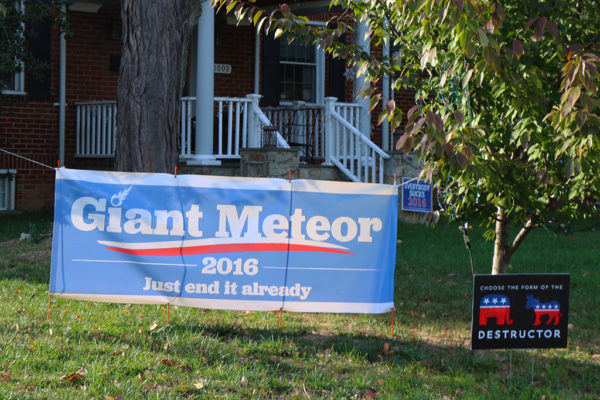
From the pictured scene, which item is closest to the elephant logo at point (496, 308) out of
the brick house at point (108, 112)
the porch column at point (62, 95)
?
the brick house at point (108, 112)

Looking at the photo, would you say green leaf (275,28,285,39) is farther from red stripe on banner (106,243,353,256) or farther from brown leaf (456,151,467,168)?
brown leaf (456,151,467,168)

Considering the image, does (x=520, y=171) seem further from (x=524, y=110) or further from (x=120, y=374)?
(x=120, y=374)

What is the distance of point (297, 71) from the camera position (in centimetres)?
1684

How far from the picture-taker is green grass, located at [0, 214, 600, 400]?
4.95 meters

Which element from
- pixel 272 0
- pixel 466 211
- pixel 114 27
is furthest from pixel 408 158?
pixel 466 211

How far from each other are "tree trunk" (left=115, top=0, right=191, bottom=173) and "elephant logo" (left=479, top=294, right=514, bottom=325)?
4.39 meters

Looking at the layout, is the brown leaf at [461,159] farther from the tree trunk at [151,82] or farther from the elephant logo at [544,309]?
the tree trunk at [151,82]

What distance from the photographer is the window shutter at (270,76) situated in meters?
16.0

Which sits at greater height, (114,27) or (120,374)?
(114,27)

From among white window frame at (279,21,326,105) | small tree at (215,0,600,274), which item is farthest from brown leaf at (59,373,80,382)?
white window frame at (279,21,326,105)

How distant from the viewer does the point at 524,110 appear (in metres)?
4.86

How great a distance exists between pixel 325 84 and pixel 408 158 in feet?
12.6

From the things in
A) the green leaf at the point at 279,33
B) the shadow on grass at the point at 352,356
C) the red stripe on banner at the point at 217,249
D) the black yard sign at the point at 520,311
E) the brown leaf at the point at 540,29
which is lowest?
the shadow on grass at the point at 352,356

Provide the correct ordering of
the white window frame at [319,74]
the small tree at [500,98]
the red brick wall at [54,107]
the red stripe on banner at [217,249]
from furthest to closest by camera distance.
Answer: the white window frame at [319,74], the red brick wall at [54,107], the red stripe on banner at [217,249], the small tree at [500,98]
